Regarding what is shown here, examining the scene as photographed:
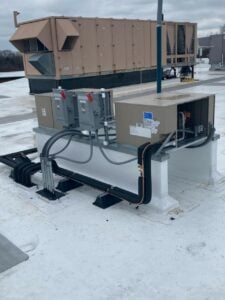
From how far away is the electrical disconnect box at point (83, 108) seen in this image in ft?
10.9

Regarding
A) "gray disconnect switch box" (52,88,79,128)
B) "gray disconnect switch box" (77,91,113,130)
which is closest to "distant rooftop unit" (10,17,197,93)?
"gray disconnect switch box" (52,88,79,128)

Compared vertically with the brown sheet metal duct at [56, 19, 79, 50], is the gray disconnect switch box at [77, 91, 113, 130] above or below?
below

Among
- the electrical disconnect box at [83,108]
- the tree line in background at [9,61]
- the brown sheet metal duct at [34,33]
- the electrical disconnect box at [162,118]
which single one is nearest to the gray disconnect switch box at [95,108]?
the electrical disconnect box at [83,108]

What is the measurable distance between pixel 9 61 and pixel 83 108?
24.9 m

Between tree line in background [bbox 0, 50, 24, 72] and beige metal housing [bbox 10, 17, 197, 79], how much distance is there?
1540 centimetres

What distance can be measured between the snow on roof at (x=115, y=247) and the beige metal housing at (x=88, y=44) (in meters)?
7.27

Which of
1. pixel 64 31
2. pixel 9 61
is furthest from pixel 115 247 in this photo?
pixel 9 61

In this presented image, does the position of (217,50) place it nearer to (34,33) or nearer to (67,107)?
(34,33)

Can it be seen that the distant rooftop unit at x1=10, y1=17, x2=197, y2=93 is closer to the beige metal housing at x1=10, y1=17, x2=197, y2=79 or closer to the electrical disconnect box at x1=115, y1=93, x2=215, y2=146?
the beige metal housing at x1=10, y1=17, x2=197, y2=79

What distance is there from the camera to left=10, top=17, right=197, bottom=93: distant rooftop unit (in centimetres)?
992

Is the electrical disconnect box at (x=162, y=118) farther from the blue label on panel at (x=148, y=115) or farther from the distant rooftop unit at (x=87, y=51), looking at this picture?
the distant rooftop unit at (x=87, y=51)

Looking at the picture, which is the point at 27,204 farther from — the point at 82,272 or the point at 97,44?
the point at 97,44

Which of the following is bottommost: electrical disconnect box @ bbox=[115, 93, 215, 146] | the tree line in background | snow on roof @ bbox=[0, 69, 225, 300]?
snow on roof @ bbox=[0, 69, 225, 300]

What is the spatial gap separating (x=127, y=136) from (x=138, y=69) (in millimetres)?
10164
